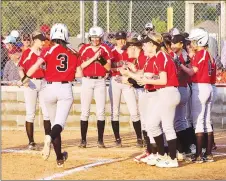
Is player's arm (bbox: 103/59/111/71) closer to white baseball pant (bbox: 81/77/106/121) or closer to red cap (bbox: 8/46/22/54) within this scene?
Result: white baseball pant (bbox: 81/77/106/121)

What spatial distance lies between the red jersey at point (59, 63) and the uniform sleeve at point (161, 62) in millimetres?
1204

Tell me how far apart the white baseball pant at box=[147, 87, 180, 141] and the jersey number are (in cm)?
139

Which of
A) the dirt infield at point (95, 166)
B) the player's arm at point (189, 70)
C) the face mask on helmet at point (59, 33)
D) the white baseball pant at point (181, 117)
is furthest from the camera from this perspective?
the white baseball pant at point (181, 117)

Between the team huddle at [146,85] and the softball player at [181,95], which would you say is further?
the softball player at [181,95]

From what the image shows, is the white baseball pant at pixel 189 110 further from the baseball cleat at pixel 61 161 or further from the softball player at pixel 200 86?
the baseball cleat at pixel 61 161

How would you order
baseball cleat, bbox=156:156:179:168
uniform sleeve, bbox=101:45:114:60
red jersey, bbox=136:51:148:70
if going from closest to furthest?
baseball cleat, bbox=156:156:179:168 < red jersey, bbox=136:51:148:70 < uniform sleeve, bbox=101:45:114:60

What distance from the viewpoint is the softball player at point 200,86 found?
12.3m

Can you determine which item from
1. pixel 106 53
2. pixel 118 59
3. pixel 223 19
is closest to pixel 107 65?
pixel 106 53

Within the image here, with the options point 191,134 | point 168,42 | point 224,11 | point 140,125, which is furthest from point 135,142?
point 224,11

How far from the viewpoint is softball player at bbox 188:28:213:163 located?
1228cm

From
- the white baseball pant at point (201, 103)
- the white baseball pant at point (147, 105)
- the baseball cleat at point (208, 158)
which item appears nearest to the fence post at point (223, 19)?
the white baseball pant at point (201, 103)

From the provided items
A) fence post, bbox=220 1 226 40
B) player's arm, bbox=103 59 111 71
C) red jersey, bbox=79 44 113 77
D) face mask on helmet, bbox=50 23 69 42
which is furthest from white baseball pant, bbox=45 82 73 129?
fence post, bbox=220 1 226 40

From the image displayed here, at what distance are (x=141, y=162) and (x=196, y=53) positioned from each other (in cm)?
184

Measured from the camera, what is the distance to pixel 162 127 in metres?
11.9
